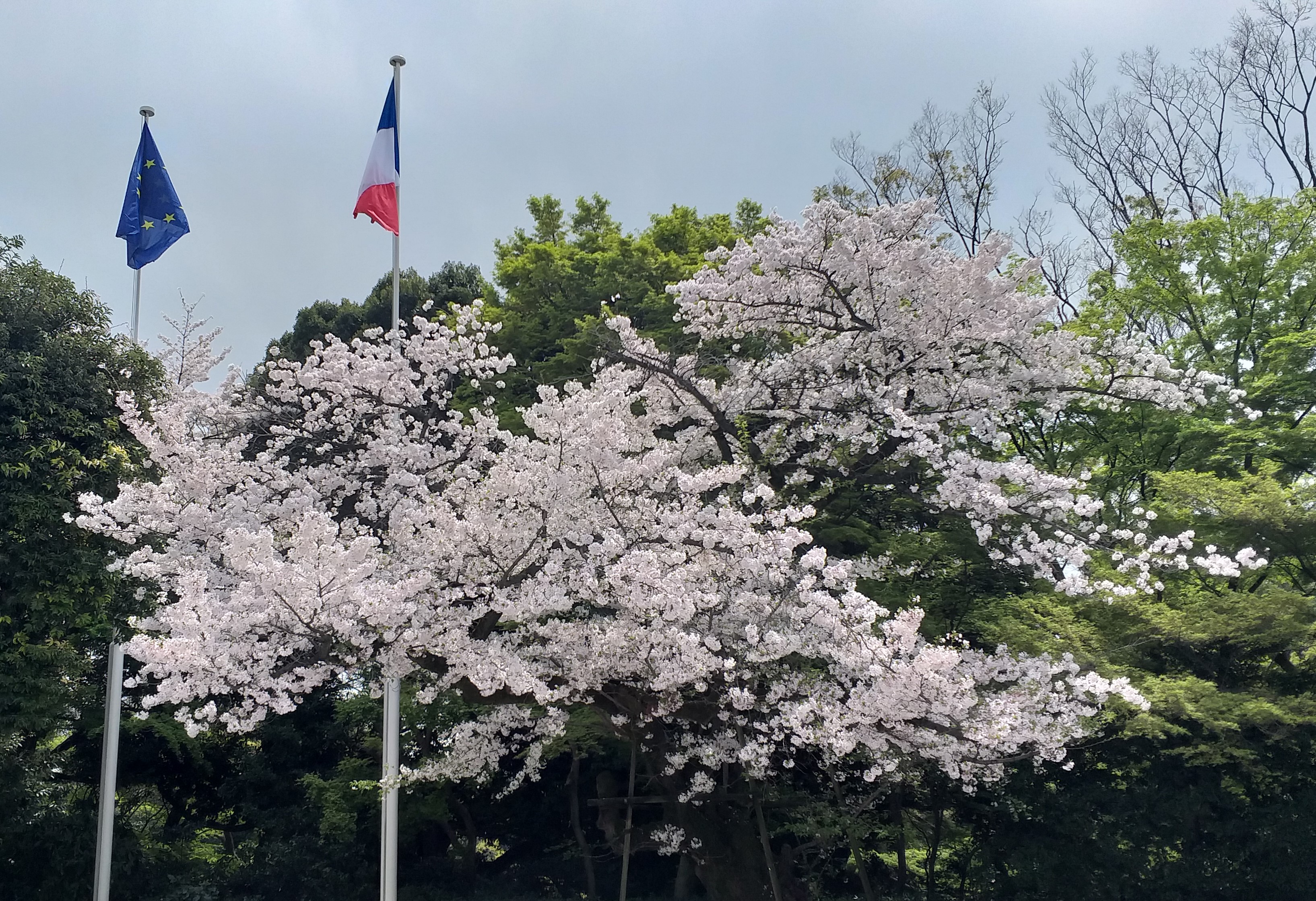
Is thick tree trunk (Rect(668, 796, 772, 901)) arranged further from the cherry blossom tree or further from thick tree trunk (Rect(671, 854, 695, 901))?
thick tree trunk (Rect(671, 854, 695, 901))

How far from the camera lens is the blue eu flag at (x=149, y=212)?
1173 cm

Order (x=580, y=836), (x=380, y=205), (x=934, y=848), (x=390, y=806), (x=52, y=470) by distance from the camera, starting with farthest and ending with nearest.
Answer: (x=580, y=836), (x=934, y=848), (x=380, y=205), (x=52, y=470), (x=390, y=806)

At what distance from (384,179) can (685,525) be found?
564 centimetres

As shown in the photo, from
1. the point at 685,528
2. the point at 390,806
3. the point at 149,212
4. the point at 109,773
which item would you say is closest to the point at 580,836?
the point at 390,806

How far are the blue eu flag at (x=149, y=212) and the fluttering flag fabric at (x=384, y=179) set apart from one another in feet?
9.97

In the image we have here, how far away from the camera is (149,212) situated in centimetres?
1181

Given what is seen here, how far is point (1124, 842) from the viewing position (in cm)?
1045

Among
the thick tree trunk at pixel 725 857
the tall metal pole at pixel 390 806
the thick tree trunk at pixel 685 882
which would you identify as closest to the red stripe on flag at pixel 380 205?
the tall metal pole at pixel 390 806

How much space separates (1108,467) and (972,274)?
15.4ft

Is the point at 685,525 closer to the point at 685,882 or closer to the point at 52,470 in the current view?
the point at 52,470

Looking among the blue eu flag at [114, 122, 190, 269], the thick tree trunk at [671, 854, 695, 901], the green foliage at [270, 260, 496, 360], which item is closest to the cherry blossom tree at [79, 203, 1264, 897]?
the blue eu flag at [114, 122, 190, 269]

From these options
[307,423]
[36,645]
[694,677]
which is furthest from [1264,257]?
[36,645]

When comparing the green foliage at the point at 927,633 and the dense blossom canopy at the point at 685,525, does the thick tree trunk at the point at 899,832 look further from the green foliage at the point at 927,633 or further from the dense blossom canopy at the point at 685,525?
the dense blossom canopy at the point at 685,525

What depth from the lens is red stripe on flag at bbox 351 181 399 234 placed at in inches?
404
